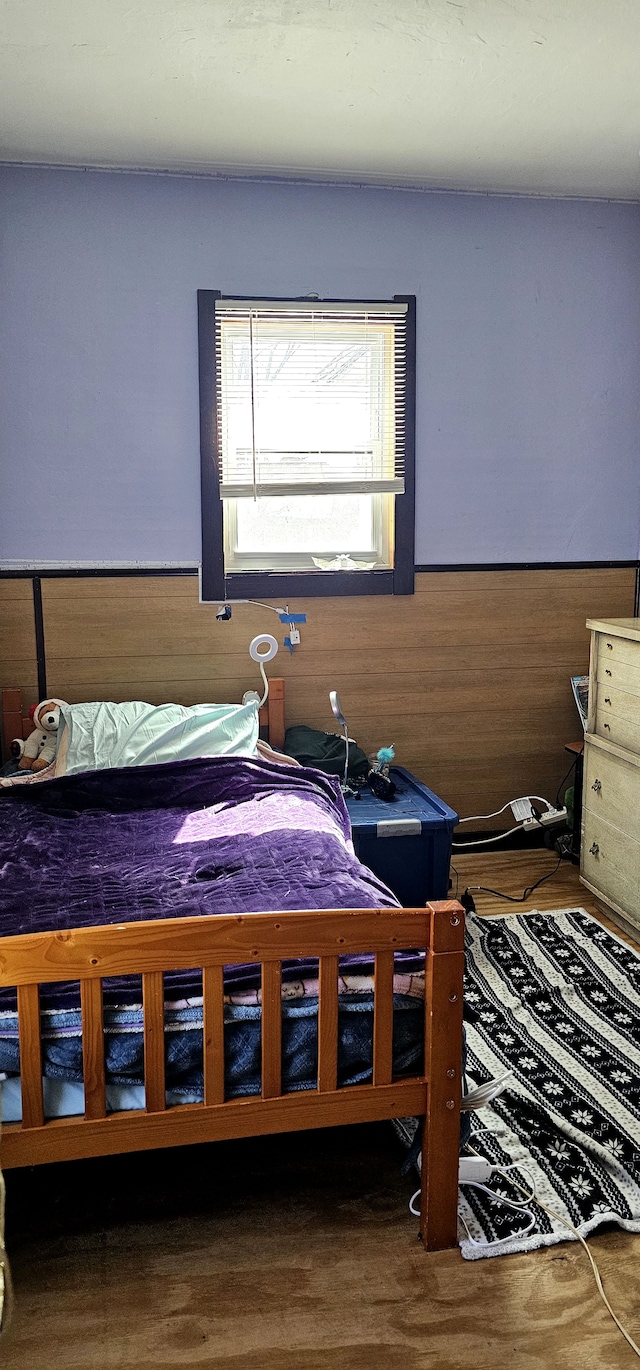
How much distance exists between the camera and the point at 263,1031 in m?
1.74

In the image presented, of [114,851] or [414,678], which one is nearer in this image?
[114,851]

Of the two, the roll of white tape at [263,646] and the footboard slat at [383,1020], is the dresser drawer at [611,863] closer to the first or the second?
the roll of white tape at [263,646]

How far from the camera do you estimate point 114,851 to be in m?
2.50

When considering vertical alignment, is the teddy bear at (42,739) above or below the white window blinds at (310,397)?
below

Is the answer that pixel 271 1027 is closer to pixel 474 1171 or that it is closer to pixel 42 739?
pixel 474 1171

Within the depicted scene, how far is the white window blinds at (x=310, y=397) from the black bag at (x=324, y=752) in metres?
0.85

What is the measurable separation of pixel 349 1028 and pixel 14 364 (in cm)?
249

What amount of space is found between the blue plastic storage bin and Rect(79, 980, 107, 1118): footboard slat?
58.8 inches

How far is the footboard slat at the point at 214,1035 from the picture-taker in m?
1.70

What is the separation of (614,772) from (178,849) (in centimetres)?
148

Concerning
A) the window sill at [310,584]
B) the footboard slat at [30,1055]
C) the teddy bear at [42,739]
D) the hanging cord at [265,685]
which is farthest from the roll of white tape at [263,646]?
the footboard slat at [30,1055]

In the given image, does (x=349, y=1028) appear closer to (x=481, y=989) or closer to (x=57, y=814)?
(x=481, y=989)

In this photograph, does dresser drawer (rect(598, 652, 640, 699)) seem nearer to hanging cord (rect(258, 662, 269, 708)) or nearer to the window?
the window

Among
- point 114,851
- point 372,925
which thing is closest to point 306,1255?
point 372,925
